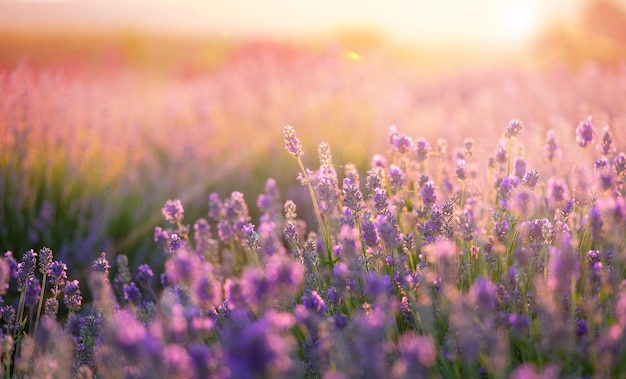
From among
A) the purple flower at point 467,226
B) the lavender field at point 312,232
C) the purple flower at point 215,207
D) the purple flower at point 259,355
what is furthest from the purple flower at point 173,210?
the purple flower at point 259,355

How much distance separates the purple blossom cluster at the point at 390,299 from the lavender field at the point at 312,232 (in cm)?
1

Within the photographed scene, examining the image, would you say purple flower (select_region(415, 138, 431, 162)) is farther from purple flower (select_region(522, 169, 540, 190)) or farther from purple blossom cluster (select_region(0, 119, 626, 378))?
purple flower (select_region(522, 169, 540, 190))

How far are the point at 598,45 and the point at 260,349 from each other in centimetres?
1303

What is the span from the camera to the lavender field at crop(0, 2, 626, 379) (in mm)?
1579

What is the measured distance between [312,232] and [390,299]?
3.24ft

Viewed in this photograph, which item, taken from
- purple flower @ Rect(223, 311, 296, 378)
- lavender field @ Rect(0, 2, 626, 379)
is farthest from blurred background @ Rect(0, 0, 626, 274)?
purple flower @ Rect(223, 311, 296, 378)

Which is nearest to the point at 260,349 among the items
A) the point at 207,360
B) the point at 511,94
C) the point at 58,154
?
the point at 207,360

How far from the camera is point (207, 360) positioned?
4.81 feet

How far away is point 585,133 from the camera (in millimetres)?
2576

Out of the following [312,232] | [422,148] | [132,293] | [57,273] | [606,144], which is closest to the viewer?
[57,273]

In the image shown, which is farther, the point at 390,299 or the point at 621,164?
the point at 621,164

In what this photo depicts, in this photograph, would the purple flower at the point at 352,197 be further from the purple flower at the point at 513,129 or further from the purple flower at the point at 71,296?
the purple flower at the point at 71,296

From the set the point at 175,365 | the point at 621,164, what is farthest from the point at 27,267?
the point at 621,164

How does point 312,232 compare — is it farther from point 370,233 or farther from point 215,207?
point 370,233
